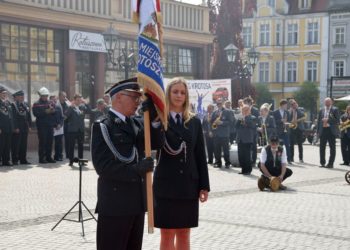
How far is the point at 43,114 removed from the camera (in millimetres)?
17594

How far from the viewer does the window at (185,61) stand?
93.8 feet

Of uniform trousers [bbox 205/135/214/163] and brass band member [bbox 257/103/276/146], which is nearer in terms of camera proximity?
brass band member [bbox 257/103/276/146]

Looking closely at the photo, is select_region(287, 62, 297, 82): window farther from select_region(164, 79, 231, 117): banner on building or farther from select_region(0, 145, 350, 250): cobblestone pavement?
select_region(0, 145, 350, 250): cobblestone pavement

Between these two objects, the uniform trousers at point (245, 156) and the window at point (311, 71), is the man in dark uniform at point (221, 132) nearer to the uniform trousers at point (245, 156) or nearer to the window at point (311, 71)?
the uniform trousers at point (245, 156)

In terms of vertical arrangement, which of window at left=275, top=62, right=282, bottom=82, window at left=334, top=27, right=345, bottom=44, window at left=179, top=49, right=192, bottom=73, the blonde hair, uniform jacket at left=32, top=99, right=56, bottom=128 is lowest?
uniform jacket at left=32, top=99, right=56, bottom=128

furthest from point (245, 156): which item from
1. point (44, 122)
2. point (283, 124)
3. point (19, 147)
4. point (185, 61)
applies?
point (185, 61)

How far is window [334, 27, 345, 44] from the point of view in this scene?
2432 inches

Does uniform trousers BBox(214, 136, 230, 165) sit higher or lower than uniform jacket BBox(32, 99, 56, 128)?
lower

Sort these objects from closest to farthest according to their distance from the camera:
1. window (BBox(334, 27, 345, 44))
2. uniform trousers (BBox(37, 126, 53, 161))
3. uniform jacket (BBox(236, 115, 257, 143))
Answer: uniform jacket (BBox(236, 115, 257, 143)) < uniform trousers (BBox(37, 126, 53, 161)) < window (BBox(334, 27, 345, 44))

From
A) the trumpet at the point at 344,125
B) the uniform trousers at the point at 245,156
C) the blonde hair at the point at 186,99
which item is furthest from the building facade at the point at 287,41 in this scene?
the blonde hair at the point at 186,99

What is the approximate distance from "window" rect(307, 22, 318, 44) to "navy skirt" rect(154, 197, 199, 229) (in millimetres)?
60583

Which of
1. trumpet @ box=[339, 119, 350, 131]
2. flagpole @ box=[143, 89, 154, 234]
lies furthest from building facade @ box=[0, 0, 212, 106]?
flagpole @ box=[143, 89, 154, 234]

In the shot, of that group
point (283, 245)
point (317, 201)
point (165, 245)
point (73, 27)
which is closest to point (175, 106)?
point (165, 245)

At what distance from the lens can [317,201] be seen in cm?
1117
